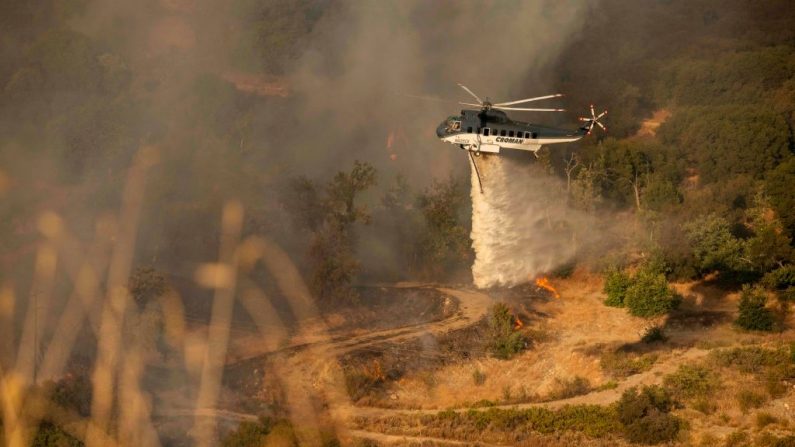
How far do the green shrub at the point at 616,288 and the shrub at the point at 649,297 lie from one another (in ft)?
3.32

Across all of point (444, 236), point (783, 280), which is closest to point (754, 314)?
point (783, 280)

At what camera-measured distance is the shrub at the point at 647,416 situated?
4328 centimetres

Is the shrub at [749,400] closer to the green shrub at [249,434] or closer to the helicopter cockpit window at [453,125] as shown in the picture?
the helicopter cockpit window at [453,125]

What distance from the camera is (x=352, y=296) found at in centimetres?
6375

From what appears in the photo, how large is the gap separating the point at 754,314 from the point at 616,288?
27.6ft

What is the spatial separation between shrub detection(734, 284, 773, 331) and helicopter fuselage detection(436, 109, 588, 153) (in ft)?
51.1

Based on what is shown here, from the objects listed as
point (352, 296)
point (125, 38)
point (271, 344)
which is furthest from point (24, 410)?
point (125, 38)

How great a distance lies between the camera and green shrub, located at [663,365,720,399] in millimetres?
47125

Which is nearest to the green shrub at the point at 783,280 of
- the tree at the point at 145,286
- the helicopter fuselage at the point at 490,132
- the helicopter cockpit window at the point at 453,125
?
the helicopter fuselage at the point at 490,132

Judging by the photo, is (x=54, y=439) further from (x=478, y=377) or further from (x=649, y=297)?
(x=649, y=297)

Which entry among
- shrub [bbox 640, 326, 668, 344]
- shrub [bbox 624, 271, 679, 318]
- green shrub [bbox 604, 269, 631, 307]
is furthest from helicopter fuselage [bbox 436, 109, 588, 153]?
shrub [bbox 640, 326, 668, 344]

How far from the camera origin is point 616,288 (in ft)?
196

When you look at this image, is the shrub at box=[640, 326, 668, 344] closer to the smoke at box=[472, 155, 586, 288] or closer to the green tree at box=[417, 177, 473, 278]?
Answer: the smoke at box=[472, 155, 586, 288]

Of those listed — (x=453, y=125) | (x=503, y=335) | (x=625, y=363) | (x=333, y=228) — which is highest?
(x=333, y=228)
